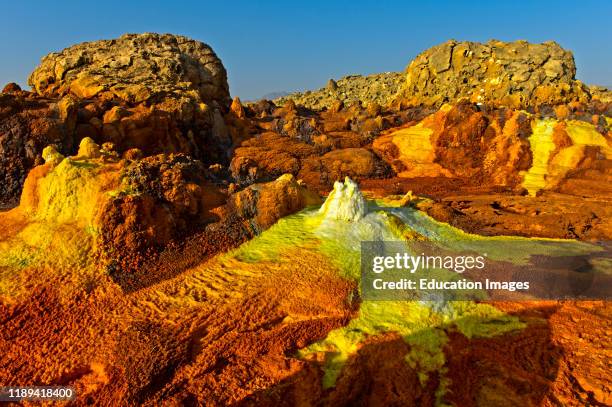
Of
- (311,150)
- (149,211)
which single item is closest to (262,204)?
(149,211)

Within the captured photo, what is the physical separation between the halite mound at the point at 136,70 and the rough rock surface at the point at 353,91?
24436 mm

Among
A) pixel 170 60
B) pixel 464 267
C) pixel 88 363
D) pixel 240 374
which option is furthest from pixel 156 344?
pixel 170 60

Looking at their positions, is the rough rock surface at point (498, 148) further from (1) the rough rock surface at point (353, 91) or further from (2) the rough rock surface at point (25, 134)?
(1) the rough rock surface at point (353, 91)

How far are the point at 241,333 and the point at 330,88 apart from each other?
181 ft

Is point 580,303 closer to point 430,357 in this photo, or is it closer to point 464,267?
point 464,267

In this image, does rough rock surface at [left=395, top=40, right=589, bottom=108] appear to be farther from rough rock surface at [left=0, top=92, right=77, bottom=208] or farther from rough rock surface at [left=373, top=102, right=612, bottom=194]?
rough rock surface at [left=0, top=92, right=77, bottom=208]

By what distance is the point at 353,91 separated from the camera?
55.6 m

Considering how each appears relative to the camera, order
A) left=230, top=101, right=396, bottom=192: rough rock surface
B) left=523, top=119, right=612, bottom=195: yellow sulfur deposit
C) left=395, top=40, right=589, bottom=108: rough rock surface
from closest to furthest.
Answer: left=523, top=119, right=612, bottom=195: yellow sulfur deposit, left=230, top=101, right=396, bottom=192: rough rock surface, left=395, top=40, right=589, bottom=108: rough rock surface

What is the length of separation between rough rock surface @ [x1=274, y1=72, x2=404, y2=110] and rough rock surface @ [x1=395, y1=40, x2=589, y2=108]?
927 cm

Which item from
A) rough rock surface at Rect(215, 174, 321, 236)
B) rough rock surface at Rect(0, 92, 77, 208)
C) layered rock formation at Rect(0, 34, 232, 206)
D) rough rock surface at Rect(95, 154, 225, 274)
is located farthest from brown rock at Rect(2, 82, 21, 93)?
rough rock surface at Rect(215, 174, 321, 236)

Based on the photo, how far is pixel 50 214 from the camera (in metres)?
6.64

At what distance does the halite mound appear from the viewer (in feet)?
56.2

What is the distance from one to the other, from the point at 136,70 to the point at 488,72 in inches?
1147

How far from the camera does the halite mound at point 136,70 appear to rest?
17.1m
